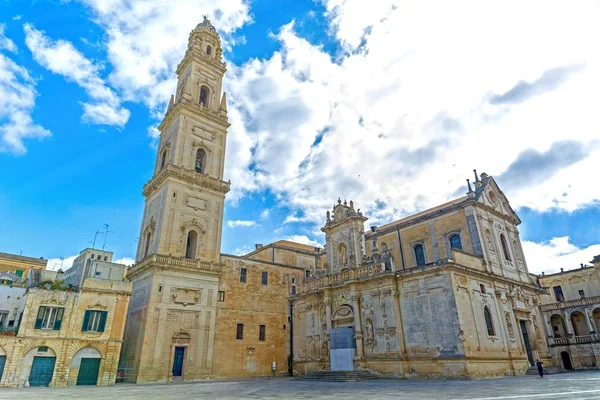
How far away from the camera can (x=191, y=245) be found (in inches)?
1216

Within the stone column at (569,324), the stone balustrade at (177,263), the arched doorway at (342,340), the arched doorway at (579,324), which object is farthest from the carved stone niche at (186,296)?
the arched doorway at (579,324)

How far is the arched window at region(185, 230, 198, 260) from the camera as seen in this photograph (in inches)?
1196

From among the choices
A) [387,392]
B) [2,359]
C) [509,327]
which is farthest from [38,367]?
[509,327]

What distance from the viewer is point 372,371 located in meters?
24.0

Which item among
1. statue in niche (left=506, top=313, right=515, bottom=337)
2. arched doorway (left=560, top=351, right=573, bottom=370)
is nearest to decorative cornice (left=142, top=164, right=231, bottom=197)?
statue in niche (left=506, top=313, right=515, bottom=337)

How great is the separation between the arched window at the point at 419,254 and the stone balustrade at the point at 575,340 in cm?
1619

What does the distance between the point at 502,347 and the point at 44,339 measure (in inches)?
1072

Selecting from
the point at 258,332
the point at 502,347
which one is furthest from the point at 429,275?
the point at 258,332

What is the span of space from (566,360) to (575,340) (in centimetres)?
211

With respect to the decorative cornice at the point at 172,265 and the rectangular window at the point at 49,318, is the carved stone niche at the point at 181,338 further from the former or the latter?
the rectangular window at the point at 49,318

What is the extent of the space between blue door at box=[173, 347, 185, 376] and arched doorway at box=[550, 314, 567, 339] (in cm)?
3447

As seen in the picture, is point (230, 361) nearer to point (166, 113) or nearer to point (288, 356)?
point (288, 356)

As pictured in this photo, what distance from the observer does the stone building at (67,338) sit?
19.7 meters

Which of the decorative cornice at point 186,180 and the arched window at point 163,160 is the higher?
the arched window at point 163,160
